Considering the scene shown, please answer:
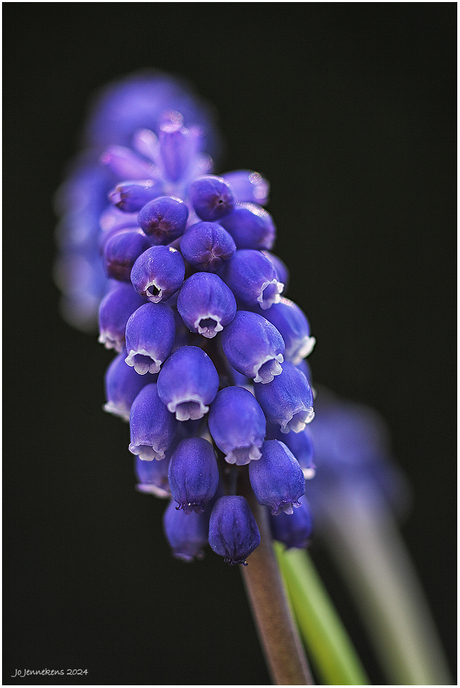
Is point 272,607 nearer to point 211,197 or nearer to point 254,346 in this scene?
point 254,346

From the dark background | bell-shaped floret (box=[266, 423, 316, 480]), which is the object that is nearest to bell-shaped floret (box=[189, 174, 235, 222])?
bell-shaped floret (box=[266, 423, 316, 480])

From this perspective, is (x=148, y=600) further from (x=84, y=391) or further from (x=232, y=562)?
(x=232, y=562)

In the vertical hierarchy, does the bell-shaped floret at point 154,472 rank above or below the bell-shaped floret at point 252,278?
below

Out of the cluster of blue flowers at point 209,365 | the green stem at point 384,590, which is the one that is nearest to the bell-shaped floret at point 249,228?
the cluster of blue flowers at point 209,365

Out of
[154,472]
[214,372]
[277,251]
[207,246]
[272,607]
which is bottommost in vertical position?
[272,607]

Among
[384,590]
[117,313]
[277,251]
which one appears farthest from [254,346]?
[277,251]

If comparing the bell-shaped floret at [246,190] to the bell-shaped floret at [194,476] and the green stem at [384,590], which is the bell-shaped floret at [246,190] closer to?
the bell-shaped floret at [194,476]

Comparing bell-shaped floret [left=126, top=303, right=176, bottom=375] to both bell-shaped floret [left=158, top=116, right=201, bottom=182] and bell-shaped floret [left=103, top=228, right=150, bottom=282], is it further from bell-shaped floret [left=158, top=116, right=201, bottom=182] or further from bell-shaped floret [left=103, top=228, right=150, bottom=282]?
bell-shaped floret [left=158, top=116, right=201, bottom=182]
